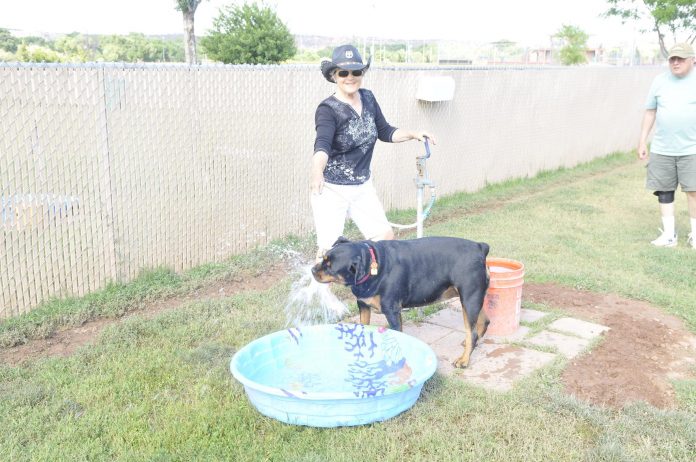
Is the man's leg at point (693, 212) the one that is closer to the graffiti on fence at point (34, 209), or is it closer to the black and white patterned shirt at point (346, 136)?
the black and white patterned shirt at point (346, 136)

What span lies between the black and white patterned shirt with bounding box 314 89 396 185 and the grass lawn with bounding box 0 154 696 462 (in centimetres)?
126

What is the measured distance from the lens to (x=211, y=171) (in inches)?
258

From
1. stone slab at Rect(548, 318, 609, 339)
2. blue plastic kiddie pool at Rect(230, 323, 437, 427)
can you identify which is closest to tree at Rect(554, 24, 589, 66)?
stone slab at Rect(548, 318, 609, 339)

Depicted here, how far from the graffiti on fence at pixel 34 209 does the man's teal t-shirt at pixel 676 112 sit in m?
6.05

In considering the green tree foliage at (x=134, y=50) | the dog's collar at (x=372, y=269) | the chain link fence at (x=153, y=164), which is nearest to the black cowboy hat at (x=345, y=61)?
the dog's collar at (x=372, y=269)

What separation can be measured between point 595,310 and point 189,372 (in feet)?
10.9

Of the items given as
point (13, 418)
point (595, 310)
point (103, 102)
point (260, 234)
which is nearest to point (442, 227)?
point (260, 234)

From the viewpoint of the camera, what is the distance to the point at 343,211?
484 cm

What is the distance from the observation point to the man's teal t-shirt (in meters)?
7.04

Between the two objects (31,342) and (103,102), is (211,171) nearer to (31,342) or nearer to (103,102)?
(103,102)

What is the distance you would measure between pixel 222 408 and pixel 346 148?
1.94 m

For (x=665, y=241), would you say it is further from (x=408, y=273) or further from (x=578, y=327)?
(x=408, y=273)

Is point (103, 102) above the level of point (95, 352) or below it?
above

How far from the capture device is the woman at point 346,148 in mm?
4363
